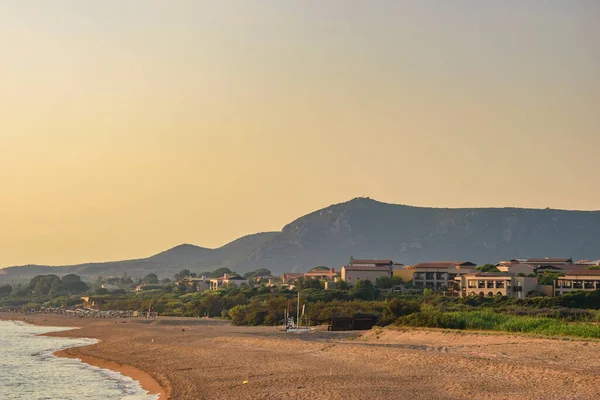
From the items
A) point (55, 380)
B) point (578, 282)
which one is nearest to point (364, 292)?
point (578, 282)

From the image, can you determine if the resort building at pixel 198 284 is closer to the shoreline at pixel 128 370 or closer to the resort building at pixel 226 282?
the resort building at pixel 226 282

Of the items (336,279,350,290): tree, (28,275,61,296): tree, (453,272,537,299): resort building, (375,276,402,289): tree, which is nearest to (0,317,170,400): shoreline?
(453,272,537,299): resort building

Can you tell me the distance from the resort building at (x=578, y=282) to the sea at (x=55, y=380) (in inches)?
1915

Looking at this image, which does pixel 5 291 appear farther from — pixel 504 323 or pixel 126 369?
pixel 504 323

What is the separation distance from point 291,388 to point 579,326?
61.2ft

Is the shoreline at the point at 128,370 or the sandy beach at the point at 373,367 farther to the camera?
the shoreline at the point at 128,370

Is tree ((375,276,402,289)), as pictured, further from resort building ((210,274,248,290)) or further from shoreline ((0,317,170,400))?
shoreline ((0,317,170,400))

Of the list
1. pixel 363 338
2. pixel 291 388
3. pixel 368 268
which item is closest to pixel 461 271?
pixel 368 268

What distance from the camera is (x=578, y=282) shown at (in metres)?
76.4

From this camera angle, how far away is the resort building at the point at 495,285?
7821 centimetres

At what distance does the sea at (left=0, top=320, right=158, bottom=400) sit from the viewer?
99.8 feet

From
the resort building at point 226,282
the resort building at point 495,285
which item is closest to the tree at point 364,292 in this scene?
the resort building at point 495,285

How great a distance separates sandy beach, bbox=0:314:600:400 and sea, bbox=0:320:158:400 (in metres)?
1.02

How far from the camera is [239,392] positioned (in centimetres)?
2677
